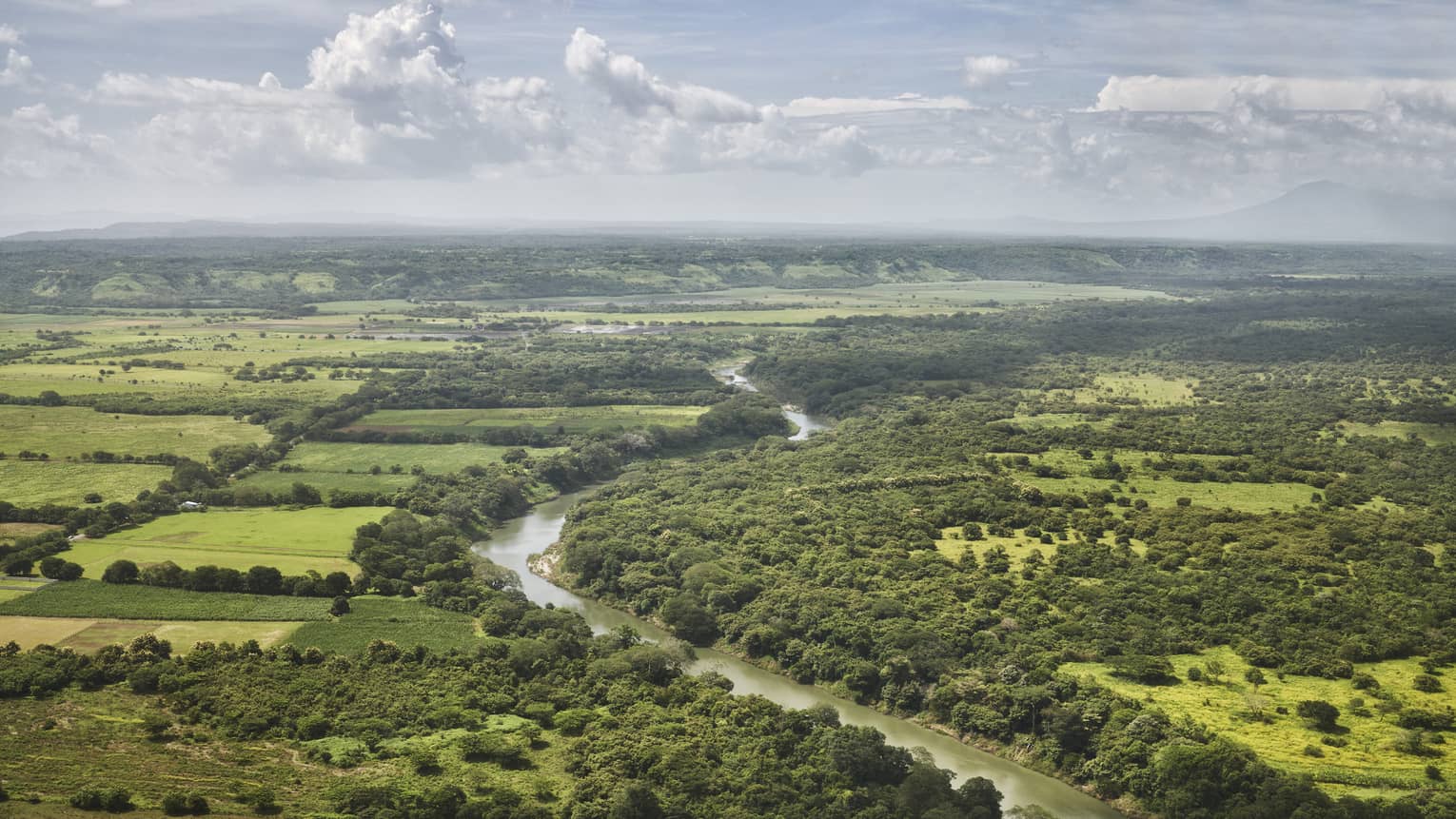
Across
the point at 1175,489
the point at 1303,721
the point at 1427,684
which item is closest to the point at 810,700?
the point at 1303,721

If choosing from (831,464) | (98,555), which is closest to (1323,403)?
(831,464)

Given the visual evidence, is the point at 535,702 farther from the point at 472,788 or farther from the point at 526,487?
the point at 526,487

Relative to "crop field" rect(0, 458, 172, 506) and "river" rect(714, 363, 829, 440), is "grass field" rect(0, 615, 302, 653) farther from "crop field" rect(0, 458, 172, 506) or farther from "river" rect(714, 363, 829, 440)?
"river" rect(714, 363, 829, 440)

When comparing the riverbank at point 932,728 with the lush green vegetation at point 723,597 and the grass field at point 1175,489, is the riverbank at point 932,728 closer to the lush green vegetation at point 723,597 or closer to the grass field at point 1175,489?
the lush green vegetation at point 723,597

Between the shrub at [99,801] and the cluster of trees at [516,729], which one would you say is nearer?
the shrub at [99,801]

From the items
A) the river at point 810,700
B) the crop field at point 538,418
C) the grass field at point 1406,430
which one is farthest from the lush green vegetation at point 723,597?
the river at point 810,700
